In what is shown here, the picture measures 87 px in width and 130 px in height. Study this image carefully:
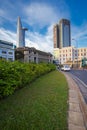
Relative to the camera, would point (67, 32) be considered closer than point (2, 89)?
No

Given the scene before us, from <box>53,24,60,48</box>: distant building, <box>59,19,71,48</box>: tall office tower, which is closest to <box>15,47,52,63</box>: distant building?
<box>59,19,71,48</box>: tall office tower

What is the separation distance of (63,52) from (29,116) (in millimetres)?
106057

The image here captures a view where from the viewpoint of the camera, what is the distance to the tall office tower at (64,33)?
122m

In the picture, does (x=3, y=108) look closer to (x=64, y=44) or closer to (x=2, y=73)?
(x=2, y=73)

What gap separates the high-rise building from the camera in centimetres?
12246

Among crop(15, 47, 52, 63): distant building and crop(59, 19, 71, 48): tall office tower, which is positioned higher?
crop(59, 19, 71, 48): tall office tower

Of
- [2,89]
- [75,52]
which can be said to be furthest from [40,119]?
[75,52]

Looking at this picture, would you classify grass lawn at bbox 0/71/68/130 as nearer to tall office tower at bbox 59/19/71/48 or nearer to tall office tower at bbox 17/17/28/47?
tall office tower at bbox 17/17/28/47

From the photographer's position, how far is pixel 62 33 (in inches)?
4879

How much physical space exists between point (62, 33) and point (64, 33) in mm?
1807

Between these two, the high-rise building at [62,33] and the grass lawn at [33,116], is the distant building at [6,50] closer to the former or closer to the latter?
the high-rise building at [62,33]

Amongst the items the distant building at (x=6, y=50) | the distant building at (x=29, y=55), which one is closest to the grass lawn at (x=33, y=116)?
the distant building at (x=6, y=50)

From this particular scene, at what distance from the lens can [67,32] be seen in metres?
121

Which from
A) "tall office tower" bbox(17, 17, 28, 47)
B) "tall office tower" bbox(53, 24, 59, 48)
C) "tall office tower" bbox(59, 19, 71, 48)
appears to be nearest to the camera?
"tall office tower" bbox(17, 17, 28, 47)
